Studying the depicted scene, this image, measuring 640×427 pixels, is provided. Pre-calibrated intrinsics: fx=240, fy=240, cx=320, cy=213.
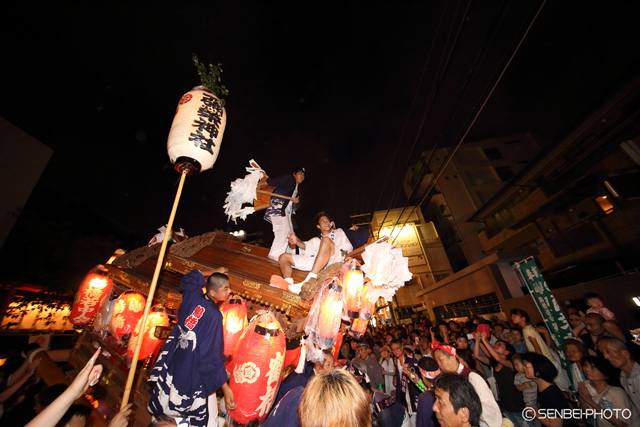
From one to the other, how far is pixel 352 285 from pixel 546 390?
3328 mm

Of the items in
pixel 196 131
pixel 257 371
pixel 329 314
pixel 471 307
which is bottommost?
pixel 257 371

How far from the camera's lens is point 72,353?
6.45 m

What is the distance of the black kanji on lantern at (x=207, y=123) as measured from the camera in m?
3.57

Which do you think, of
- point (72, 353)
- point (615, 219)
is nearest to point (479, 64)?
point (615, 219)

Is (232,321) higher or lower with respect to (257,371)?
higher

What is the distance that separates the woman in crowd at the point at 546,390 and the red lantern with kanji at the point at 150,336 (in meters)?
6.90

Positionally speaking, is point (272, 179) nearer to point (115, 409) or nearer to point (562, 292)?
point (115, 409)

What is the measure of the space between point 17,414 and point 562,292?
55.2 ft

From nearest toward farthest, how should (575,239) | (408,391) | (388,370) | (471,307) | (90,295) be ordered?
(408,391) → (90,295) → (388,370) → (575,239) → (471,307)

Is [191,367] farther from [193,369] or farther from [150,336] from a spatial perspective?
[150,336]

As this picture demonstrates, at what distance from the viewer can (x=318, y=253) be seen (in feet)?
13.3

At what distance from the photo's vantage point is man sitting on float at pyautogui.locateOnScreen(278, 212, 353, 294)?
397 centimetres

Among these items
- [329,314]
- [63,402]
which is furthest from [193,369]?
[329,314]

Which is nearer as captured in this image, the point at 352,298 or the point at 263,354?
the point at 263,354
